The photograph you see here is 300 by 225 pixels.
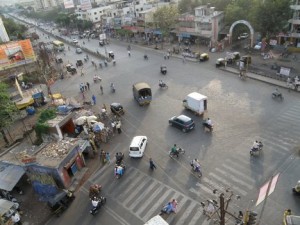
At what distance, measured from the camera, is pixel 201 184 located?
853 inches

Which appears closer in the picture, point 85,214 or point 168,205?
point 168,205

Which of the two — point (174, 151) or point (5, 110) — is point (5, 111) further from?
point (174, 151)

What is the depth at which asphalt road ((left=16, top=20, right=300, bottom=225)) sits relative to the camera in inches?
787

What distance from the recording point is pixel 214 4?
68.9 meters

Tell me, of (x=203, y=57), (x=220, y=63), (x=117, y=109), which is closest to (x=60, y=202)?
(x=117, y=109)

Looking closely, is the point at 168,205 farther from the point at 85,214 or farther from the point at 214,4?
the point at 214,4

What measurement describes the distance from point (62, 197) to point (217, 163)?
13.3 m

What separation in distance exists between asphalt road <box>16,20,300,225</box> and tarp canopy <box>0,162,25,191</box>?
206 inches

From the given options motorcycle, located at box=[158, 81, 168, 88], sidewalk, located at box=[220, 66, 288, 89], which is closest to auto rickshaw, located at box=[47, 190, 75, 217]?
motorcycle, located at box=[158, 81, 168, 88]

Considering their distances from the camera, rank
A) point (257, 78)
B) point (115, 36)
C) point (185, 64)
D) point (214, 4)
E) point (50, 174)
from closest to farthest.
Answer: point (50, 174)
point (257, 78)
point (185, 64)
point (214, 4)
point (115, 36)

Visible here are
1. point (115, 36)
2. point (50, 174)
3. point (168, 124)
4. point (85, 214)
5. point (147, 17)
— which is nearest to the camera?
point (85, 214)

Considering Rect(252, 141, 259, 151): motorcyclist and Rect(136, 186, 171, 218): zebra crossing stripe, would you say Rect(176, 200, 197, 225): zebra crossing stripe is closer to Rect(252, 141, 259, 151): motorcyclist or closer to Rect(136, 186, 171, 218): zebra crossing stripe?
Rect(136, 186, 171, 218): zebra crossing stripe

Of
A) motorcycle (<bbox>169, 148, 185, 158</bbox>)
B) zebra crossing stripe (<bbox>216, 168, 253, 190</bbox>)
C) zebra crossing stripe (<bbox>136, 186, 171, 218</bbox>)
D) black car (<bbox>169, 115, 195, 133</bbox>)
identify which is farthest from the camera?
black car (<bbox>169, 115, 195, 133</bbox>)

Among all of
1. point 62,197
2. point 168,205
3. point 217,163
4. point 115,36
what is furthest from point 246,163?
point 115,36
